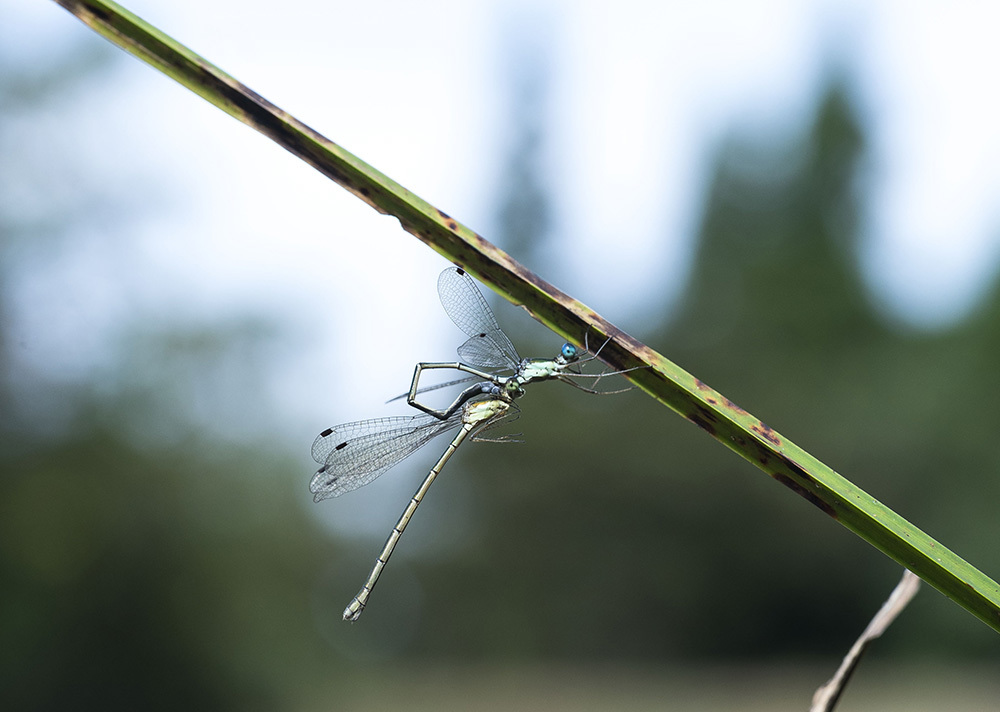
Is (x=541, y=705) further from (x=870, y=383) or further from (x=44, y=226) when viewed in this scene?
(x=44, y=226)

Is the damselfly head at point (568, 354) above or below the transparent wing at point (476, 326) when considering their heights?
below

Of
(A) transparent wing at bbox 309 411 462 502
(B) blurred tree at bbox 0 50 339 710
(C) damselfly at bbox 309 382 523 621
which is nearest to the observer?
(C) damselfly at bbox 309 382 523 621

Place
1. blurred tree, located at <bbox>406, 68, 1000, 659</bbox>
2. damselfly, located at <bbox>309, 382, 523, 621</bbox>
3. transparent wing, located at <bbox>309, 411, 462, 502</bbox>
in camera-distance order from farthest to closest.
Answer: blurred tree, located at <bbox>406, 68, 1000, 659</bbox>
transparent wing, located at <bbox>309, 411, 462, 502</bbox>
damselfly, located at <bbox>309, 382, 523, 621</bbox>

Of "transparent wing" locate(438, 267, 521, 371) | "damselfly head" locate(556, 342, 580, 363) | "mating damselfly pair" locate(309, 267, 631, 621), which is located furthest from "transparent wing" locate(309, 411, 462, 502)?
"damselfly head" locate(556, 342, 580, 363)

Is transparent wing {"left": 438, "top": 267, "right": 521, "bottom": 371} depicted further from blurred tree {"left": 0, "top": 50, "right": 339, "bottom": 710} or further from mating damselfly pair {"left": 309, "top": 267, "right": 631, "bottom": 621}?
blurred tree {"left": 0, "top": 50, "right": 339, "bottom": 710}

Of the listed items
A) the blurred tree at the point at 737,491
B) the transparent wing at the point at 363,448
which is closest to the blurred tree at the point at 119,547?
the transparent wing at the point at 363,448

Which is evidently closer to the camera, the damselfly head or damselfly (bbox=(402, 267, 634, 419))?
the damselfly head

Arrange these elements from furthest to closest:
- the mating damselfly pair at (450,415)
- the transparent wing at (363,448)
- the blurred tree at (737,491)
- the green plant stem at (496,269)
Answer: the blurred tree at (737,491)
the transparent wing at (363,448)
the mating damselfly pair at (450,415)
the green plant stem at (496,269)

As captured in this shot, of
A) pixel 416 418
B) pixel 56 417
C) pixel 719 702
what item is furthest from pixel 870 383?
pixel 416 418

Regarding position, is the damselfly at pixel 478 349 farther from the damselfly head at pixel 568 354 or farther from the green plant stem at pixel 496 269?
the green plant stem at pixel 496 269
